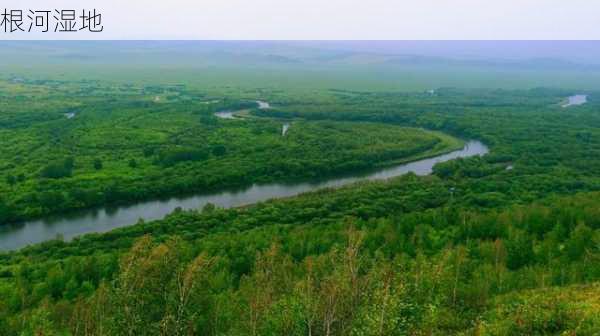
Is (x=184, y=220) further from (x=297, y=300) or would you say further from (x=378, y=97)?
(x=378, y=97)

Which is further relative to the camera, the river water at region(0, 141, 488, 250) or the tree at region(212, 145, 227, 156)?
the tree at region(212, 145, 227, 156)

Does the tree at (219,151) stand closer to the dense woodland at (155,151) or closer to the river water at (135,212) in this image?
the dense woodland at (155,151)

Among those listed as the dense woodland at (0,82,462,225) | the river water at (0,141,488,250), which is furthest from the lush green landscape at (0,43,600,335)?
the river water at (0,141,488,250)

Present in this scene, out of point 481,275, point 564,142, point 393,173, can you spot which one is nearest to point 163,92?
point 393,173

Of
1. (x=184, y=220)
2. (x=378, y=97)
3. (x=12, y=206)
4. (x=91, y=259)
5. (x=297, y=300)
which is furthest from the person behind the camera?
(x=378, y=97)

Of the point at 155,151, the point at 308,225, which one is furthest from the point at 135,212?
the point at 155,151

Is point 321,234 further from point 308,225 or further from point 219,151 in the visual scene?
point 219,151

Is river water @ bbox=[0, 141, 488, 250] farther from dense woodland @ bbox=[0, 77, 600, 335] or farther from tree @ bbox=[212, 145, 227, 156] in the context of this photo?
tree @ bbox=[212, 145, 227, 156]
